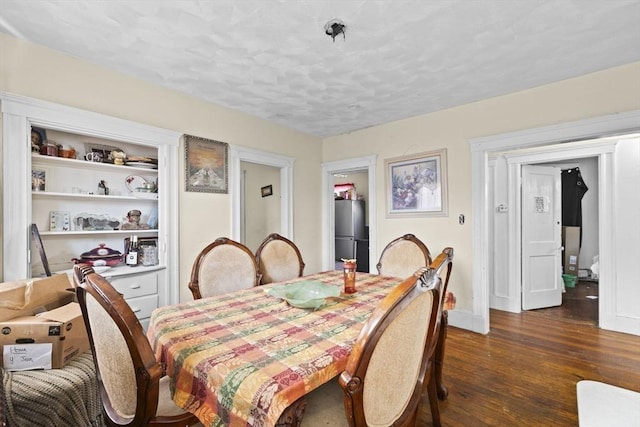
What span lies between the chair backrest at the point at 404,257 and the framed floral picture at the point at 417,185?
0.96 metres

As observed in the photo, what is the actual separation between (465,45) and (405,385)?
223cm

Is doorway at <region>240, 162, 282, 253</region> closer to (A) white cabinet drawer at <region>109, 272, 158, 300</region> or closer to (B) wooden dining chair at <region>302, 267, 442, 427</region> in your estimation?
(A) white cabinet drawer at <region>109, 272, 158, 300</region>

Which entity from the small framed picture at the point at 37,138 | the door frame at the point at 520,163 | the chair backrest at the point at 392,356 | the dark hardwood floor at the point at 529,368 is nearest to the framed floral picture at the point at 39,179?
the small framed picture at the point at 37,138

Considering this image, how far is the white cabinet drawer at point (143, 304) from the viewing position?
2.47 meters

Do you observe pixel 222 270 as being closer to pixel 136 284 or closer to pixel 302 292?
pixel 302 292

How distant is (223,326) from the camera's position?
1.27 meters

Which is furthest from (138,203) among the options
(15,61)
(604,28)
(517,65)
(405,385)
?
(604,28)

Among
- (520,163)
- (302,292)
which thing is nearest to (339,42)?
(302,292)

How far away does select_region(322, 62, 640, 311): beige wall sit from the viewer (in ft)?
8.09

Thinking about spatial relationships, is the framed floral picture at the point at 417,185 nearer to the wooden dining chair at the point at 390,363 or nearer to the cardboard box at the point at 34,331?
the wooden dining chair at the point at 390,363

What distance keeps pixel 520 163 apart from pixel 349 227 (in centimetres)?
357

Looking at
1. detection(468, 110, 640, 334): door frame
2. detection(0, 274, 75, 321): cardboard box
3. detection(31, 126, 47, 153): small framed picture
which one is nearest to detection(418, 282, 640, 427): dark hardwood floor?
detection(468, 110, 640, 334): door frame

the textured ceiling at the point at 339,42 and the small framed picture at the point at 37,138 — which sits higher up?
the textured ceiling at the point at 339,42

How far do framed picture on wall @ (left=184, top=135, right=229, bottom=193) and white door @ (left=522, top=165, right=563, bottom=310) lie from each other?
389 cm
